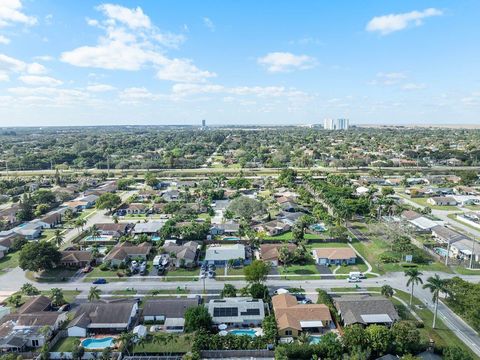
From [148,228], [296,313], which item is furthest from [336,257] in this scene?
[148,228]

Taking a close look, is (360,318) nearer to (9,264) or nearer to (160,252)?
(160,252)

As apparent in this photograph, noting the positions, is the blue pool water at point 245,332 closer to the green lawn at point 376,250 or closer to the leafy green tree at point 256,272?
the leafy green tree at point 256,272

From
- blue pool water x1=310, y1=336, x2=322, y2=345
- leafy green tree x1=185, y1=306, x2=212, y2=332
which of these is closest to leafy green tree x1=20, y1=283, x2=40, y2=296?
leafy green tree x1=185, y1=306, x2=212, y2=332

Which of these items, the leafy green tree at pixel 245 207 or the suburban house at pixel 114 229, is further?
the leafy green tree at pixel 245 207

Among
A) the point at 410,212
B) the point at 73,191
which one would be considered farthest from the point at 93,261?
the point at 410,212

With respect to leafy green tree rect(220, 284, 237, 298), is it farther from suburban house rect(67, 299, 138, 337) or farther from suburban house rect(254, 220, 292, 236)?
suburban house rect(254, 220, 292, 236)

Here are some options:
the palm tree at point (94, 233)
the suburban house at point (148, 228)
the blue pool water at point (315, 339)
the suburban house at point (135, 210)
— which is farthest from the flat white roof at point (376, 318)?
the suburban house at point (135, 210)

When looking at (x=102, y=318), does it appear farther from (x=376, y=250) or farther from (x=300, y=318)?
(x=376, y=250)
